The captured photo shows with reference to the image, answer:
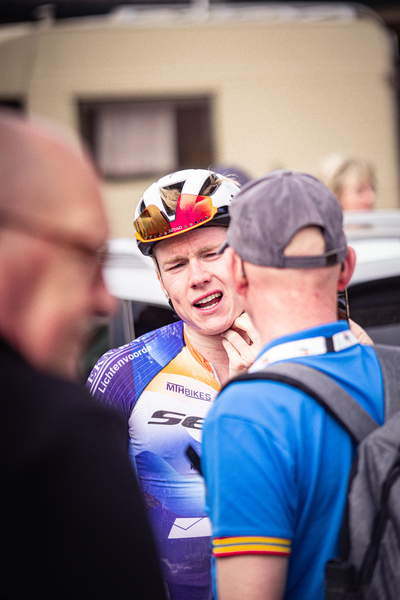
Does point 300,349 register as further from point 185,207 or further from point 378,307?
point 378,307

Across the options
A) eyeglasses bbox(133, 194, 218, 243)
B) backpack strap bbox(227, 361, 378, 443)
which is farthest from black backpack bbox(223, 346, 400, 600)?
eyeglasses bbox(133, 194, 218, 243)

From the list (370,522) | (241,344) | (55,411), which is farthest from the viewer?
(241,344)

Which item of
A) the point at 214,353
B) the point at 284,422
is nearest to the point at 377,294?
the point at 214,353

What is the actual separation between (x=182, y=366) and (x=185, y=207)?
57 cm

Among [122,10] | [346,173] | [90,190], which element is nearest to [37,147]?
[90,190]

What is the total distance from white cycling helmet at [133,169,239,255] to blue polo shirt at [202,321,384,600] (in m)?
1.00

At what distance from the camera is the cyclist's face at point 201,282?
2.20 metres

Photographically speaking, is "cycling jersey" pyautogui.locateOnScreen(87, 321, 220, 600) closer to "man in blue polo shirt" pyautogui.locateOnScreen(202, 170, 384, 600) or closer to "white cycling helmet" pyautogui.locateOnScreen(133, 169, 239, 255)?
"white cycling helmet" pyautogui.locateOnScreen(133, 169, 239, 255)

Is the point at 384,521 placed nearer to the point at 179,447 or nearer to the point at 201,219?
the point at 179,447

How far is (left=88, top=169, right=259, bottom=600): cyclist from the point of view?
2.09 metres

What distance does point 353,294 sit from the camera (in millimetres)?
3090

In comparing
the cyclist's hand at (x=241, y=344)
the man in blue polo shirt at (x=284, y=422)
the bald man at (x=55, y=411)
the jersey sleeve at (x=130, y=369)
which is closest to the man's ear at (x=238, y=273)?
the man in blue polo shirt at (x=284, y=422)

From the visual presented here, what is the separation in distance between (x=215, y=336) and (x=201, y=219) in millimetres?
422

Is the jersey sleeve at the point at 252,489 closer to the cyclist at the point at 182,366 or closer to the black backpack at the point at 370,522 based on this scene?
the black backpack at the point at 370,522
